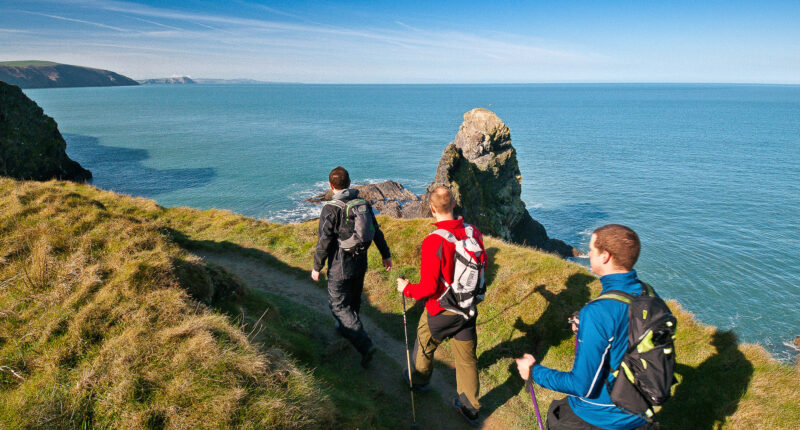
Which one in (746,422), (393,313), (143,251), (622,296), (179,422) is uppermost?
(622,296)

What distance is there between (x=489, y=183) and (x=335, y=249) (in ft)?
148

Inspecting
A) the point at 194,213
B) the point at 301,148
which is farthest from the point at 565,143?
the point at 194,213

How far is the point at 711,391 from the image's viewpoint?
640 cm

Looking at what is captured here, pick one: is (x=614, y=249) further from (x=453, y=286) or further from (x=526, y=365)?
(x=453, y=286)

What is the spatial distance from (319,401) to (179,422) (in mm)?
1674

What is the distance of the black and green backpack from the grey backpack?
4467 millimetres

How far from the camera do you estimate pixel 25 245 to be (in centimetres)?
669

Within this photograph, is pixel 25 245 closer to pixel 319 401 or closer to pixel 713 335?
pixel 319 401

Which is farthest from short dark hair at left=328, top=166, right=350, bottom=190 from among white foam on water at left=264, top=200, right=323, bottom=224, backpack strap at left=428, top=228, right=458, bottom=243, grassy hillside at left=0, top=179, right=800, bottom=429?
white foam on water at left=264, top=200, right=323, bottom=224

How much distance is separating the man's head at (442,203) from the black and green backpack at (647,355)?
2.44 meters

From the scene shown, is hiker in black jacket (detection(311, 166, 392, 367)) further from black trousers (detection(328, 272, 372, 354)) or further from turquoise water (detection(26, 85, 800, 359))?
turquoise water (detection(26, 85, 800, 359))

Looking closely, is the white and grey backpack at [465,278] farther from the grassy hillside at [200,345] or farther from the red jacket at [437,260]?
the grassy hillside at [200,345]

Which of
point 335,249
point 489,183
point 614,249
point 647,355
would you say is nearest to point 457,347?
point 335,249

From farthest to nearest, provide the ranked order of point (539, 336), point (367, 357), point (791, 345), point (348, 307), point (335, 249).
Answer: point (791, 345) → point (539, 336) → point (367, 357) → point (348, 307) → point (335, 249)
